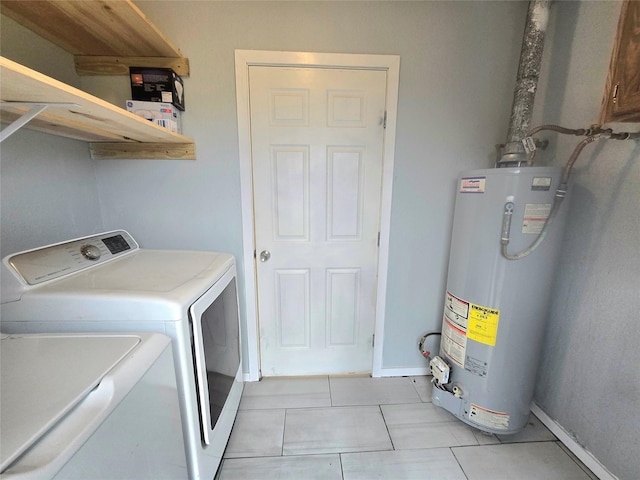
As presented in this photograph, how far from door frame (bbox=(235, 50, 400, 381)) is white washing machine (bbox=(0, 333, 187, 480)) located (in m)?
0.91

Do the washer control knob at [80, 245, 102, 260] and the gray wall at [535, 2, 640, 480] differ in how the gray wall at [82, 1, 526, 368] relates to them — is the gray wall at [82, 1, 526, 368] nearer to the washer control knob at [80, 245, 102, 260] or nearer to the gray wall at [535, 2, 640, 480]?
the gray wall at [535, 2, 640, 480]

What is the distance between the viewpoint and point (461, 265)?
1.47m

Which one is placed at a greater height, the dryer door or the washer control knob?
the washer control knob

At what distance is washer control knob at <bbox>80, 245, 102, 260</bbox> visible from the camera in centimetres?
119

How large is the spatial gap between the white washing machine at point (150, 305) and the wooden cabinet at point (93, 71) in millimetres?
512

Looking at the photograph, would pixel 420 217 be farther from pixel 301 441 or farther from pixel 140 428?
pixel 140 428

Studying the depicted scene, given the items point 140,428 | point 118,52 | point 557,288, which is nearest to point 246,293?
point 140,428

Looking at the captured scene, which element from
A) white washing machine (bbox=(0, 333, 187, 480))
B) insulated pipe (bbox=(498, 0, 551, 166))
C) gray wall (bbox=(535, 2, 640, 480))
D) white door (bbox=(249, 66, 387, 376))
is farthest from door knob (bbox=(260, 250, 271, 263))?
gray wall (bbox=(535, 2, 640, 480))

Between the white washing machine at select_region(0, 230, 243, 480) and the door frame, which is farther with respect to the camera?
the door frame

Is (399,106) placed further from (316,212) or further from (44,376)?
(44,376)

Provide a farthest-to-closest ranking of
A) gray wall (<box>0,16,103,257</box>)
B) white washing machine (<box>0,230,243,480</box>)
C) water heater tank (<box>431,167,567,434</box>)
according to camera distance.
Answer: water heater tank (<box>431,167,567,434</box>) < gray wall (<box>0,16,103,257</box>) < white washing machine (<box>0,230,243,480</box>)

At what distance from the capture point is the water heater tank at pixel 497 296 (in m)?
1.24

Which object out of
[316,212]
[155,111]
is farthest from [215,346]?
[155,111]

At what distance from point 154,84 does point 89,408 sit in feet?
4.87
